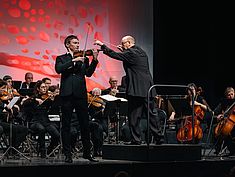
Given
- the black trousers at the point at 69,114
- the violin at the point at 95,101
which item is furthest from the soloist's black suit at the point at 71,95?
the violin at the point at 95,101

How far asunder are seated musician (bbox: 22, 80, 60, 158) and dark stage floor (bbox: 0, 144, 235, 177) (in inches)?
11.2

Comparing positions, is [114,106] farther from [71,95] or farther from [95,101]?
[71,95]

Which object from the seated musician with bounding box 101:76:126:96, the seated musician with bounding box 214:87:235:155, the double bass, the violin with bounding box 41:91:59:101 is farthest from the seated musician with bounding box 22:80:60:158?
the seated musician with bounding box 214:87:235:155

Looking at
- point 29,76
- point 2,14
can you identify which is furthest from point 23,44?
point 29,76

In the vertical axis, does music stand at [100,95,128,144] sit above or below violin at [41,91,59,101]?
below

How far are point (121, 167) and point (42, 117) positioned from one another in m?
2.02

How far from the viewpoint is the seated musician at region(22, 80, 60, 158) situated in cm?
904

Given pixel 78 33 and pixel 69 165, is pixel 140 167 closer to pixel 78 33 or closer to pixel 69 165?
pixel 69 165

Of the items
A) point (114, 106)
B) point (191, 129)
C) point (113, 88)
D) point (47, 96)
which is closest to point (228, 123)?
point (191, 129)

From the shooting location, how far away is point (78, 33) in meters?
12.8

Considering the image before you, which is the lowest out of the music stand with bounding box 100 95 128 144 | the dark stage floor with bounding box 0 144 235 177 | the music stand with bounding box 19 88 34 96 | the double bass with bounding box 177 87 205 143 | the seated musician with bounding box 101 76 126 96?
the dark stage floor with bounding box 0 144 235 177

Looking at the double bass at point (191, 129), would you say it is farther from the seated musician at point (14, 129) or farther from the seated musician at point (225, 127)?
the seated musician at point (14, 129)

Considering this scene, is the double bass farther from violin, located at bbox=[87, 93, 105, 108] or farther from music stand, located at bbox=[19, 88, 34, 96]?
music stand, located at bbox=[19, 88, 34, 96]

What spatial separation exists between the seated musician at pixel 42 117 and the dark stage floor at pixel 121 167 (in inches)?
11.2
